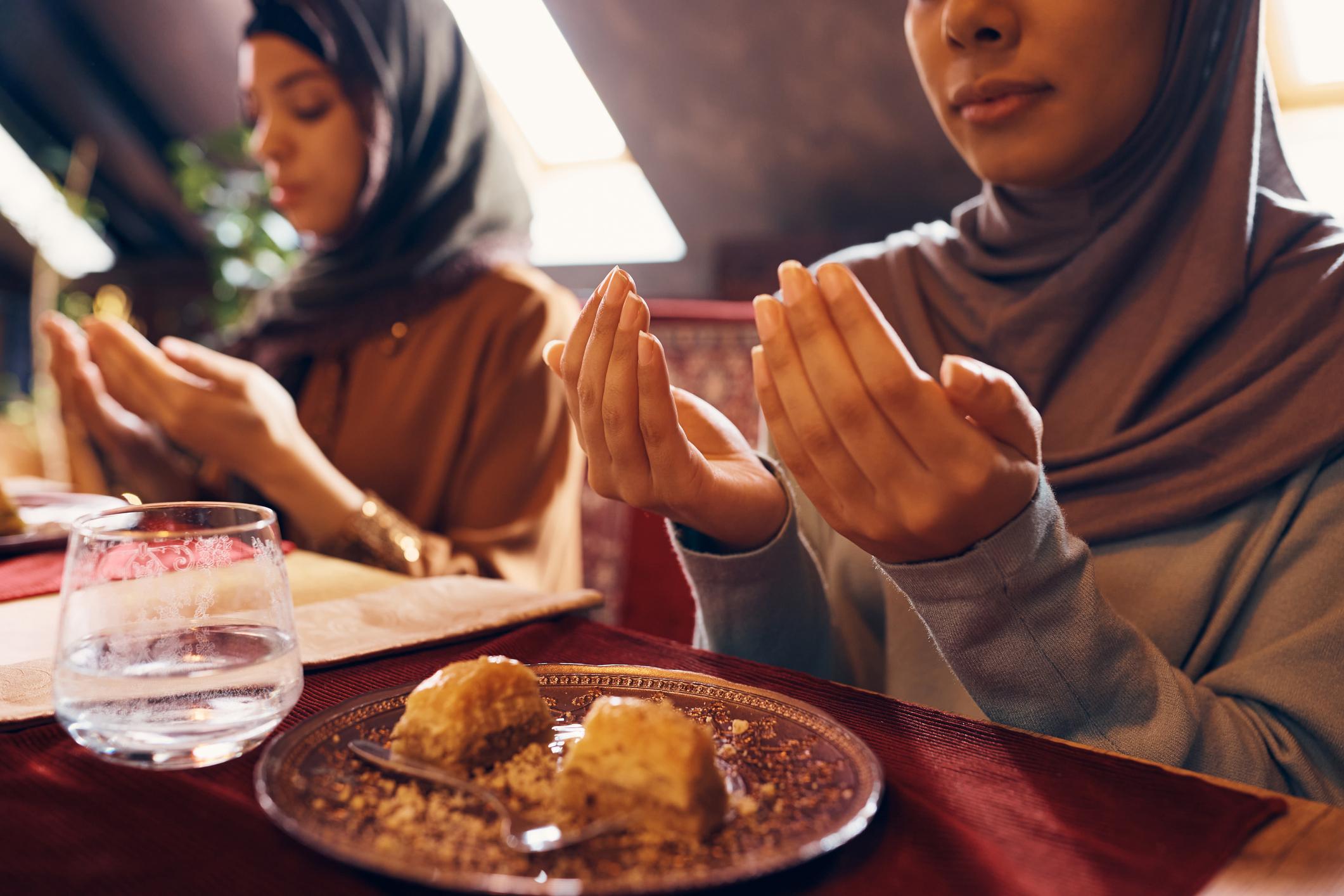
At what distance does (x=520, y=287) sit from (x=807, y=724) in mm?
1288

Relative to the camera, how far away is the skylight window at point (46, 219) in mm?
4434

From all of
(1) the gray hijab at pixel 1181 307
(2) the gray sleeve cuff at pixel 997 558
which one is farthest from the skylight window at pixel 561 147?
(2) the gray sleeve cuff at pixel 997 558

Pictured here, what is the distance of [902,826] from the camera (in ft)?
1.53

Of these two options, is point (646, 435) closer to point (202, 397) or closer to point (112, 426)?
point (202, 397)

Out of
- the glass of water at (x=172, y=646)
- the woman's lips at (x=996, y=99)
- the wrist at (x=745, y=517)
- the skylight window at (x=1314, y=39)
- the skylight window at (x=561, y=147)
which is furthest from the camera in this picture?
the skylight window at (x=561, y=147)

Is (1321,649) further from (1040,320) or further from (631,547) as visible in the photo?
(631,547)

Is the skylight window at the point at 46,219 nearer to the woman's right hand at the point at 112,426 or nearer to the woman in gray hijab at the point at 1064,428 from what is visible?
the woman's right hand at the point at 112,426

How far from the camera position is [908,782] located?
516 mm

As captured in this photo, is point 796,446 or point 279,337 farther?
point 279,337

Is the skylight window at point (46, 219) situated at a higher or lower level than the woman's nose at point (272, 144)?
lower

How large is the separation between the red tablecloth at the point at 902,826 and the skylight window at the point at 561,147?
3.50m

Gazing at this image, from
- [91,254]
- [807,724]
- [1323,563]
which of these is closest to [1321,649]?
[1323,563]

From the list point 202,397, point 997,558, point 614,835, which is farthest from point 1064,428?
point 202,397

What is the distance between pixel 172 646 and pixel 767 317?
37 cm
